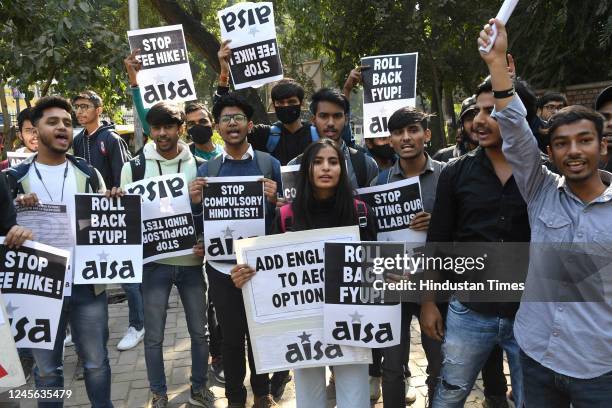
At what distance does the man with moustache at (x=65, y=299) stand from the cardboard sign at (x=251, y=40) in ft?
7.19

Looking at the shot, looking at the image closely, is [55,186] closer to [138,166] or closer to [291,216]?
[138,166]

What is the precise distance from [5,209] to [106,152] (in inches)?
85.7

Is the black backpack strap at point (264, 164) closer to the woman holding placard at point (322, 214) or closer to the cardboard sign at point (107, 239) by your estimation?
the woman holding placard at point (322, 214)

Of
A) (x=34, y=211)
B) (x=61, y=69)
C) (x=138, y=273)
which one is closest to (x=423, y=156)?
(x=138, y=273)

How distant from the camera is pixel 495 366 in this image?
3.83m

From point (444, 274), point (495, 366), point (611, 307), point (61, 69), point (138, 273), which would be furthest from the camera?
point (61, 69)

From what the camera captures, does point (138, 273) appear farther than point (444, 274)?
Yes

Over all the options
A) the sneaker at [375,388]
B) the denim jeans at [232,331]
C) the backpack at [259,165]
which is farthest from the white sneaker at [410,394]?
the backpack at [259,165]

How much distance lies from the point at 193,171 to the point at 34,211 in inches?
43.9

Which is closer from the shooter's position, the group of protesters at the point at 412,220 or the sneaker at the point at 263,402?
the group of protesters at the point at 412,220

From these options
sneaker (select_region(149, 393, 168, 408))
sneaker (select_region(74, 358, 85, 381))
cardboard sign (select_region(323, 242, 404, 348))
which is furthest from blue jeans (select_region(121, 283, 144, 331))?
cardboard sign (select_region(323, 242, 404, 348))

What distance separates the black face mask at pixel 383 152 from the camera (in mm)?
4938

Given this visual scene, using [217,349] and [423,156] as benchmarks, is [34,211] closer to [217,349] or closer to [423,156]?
[217,349]

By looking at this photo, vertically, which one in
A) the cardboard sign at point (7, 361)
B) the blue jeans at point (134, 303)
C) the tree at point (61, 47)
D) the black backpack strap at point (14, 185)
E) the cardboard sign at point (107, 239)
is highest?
the tree at point (61, 47)
